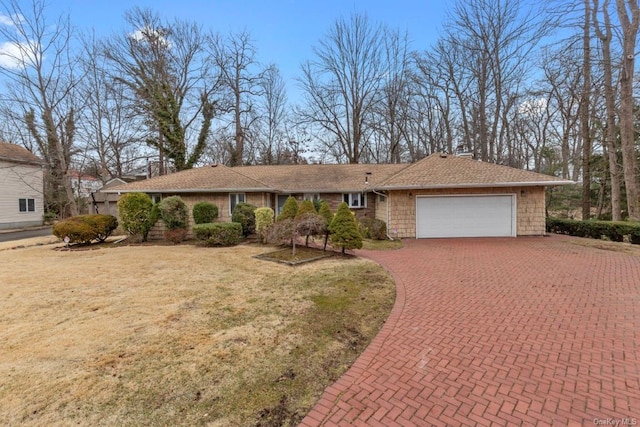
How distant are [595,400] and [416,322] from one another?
210 centimetres

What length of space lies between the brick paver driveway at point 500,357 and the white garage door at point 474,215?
20.3 feet

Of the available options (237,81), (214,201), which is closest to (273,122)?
(237,81)

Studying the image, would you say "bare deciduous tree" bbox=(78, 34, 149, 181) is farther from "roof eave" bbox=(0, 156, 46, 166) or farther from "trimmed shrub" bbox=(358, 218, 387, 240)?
"trimmed shrub" bbox=(358, 218, 387, 240)

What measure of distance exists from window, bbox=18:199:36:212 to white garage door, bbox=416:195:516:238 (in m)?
29.6

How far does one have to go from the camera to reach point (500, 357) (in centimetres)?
346

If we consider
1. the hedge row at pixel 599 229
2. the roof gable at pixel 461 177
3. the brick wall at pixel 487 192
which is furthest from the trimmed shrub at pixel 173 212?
the hedge row at pixel 599 229

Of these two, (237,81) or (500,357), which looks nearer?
(500,357)

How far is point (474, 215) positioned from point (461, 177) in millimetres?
1815

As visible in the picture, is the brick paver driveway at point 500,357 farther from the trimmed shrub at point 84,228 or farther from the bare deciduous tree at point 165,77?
the bare deciduous tree at point 165,77

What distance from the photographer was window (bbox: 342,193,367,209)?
1752cm

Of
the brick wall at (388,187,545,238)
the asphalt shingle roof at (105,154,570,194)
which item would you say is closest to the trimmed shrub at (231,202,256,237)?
the asphalt shingle roof at (105,154,570,194)

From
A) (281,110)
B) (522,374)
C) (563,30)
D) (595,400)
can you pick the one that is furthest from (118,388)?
(281,110)

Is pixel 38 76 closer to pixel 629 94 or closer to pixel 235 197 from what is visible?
pixel 235 197

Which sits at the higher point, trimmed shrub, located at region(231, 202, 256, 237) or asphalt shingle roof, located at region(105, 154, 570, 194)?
asphalt shingle roof, located at region(105, 154, 570, 194)
